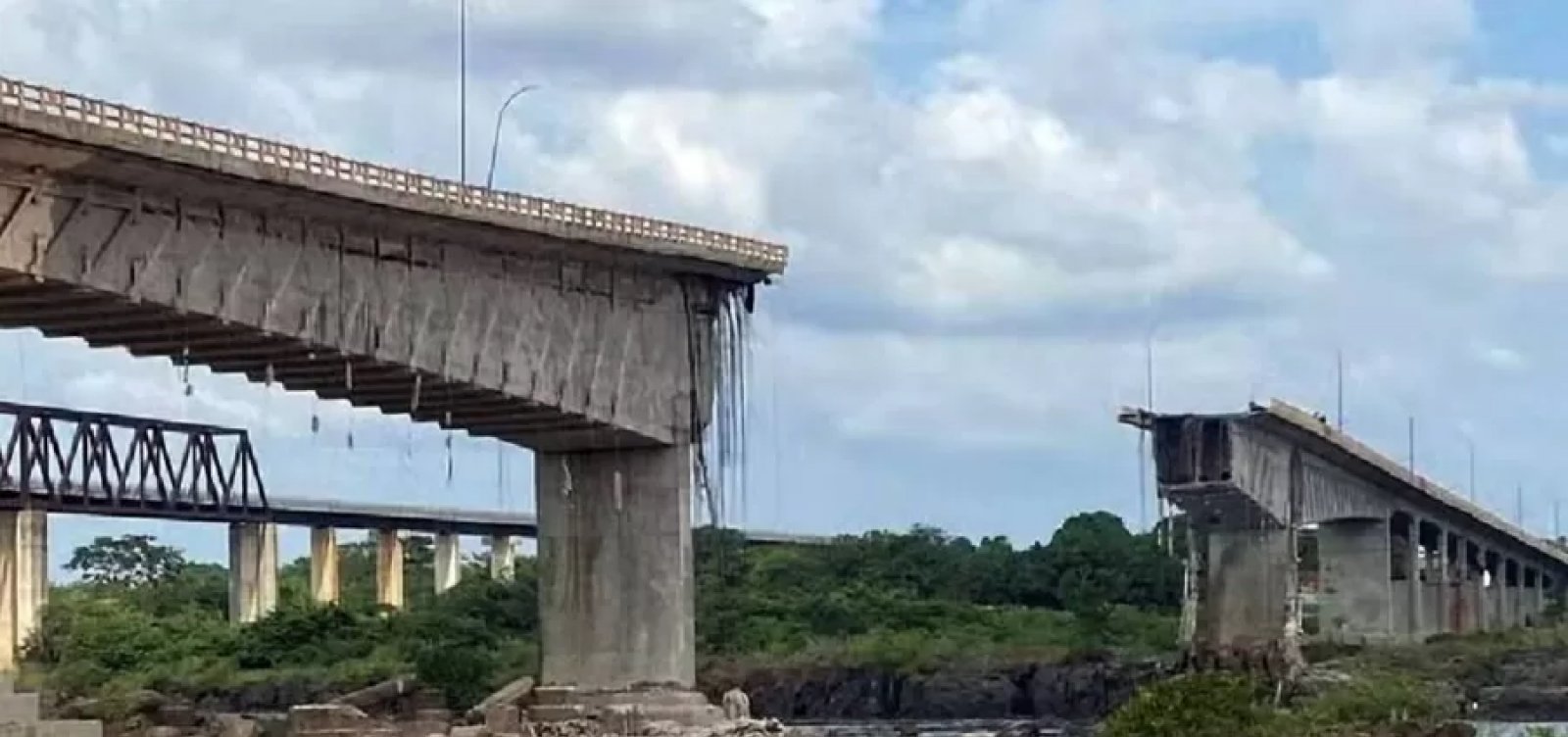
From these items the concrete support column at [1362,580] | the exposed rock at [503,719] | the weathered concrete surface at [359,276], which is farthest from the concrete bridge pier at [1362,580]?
the exposed rock at [503,719]

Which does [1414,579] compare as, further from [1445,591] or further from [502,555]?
[502,555]

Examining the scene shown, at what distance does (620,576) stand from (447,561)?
292 ft

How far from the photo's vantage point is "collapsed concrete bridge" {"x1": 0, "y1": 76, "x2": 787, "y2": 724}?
165 feet

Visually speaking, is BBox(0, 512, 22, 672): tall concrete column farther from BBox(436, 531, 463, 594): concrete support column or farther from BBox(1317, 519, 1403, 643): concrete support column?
BBox(1317, 519, 1403, 643): concrete support column

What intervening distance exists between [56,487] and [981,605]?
204 ft

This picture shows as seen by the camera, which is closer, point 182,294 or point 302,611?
point 182,294

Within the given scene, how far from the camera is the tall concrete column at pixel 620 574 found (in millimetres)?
68375

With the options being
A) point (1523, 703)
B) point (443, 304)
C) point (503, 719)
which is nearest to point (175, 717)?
point (503, 719)

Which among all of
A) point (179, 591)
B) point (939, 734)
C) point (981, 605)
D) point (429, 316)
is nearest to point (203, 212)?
point (429, 316)

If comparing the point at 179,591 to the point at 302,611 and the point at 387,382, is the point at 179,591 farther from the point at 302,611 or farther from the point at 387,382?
the point at 387,382

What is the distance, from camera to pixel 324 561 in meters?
145

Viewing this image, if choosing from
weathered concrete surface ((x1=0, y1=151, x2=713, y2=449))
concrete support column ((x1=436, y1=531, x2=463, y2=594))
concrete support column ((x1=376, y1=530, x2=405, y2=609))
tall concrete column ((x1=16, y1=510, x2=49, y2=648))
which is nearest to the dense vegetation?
tall concrete column ((x1=16, y1=510, x2=49, y2=648))

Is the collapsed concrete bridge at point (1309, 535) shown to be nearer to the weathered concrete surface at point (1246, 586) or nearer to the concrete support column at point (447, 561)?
the weathered concrete surface at point (1246, 586)

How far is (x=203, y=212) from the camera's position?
2114 inches
